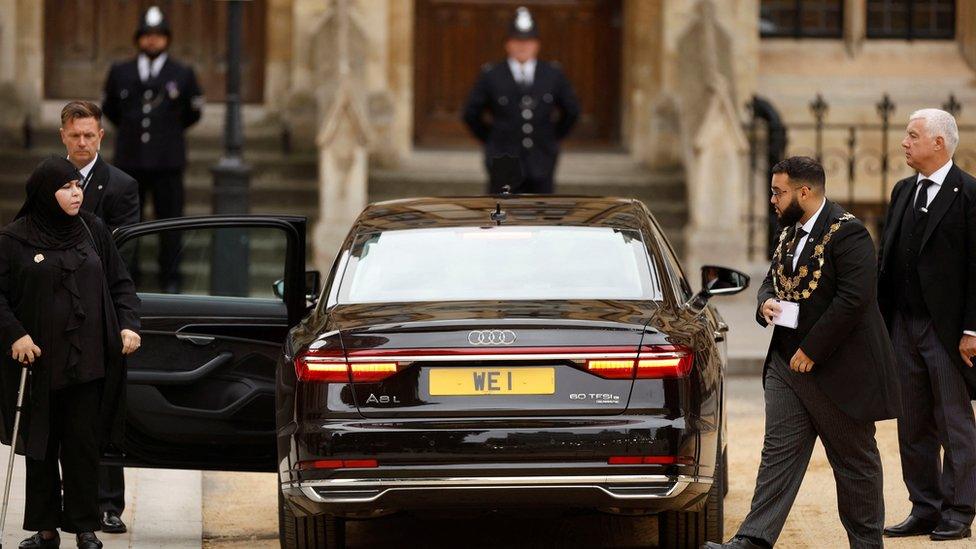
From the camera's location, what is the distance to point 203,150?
18578mm

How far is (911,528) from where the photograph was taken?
8266 mm

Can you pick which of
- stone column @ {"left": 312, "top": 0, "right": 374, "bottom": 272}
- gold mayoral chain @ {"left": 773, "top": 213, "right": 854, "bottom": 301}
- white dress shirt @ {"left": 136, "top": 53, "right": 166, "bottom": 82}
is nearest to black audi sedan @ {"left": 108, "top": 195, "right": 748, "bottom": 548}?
gold mayoral chain @ {"left": 773, "top": 213, "right": 854, "bottom": 301}

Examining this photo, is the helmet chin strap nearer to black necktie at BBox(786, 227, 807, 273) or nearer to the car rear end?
the car rear end

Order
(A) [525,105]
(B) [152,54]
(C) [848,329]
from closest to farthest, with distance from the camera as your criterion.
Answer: (C) [848,329] < (A) [525,105] < (B) [152,54]

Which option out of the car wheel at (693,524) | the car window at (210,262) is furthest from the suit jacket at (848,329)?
the car window at (210,262)

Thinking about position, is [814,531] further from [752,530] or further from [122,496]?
[122,496]

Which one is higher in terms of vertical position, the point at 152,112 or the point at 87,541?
the point at 152,112

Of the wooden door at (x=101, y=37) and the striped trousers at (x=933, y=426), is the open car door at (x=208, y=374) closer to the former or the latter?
the striped trousers at (x=933, y=426)

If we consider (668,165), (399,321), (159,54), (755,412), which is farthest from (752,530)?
(668,165)

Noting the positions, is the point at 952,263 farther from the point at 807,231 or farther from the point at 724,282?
the point at 807,231

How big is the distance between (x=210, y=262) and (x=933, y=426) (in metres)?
7.53

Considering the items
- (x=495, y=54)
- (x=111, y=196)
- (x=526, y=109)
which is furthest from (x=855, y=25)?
(x=111, y=196)

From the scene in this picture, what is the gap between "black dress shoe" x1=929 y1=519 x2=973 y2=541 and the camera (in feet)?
26.8

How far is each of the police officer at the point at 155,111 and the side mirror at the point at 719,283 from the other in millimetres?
7994
